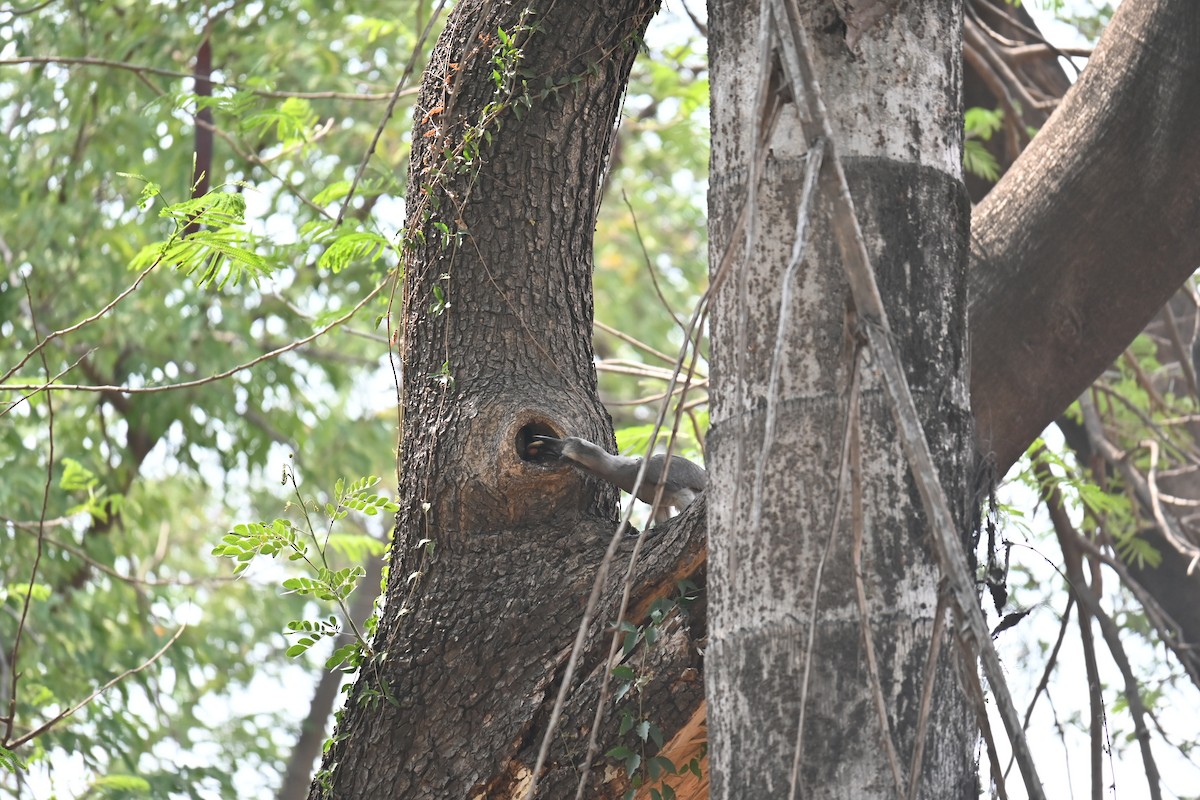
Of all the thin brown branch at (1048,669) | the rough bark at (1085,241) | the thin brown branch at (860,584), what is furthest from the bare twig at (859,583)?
the rough bark at (1085,241)

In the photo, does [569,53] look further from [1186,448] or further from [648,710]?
[1186,448]

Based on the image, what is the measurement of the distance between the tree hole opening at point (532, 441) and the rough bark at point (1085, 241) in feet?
2.73

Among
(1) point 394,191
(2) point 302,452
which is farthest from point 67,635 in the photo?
(1) point 394,191

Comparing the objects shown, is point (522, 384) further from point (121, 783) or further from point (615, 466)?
point (121, 783)

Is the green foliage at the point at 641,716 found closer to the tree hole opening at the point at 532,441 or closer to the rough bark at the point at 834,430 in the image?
the tree hole opening at the point at 532,441

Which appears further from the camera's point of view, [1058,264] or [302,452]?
[302,452]

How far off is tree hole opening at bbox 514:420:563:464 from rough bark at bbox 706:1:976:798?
957 mm

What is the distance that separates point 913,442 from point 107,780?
4.45 meters

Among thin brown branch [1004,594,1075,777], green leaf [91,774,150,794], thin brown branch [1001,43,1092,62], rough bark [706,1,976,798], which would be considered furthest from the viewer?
green leaf [91,774,150,794]

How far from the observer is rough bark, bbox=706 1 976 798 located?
43.0 inches

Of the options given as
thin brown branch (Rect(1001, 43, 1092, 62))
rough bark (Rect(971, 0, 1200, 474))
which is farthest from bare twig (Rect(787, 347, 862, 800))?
thin brown branch (Rect(1001, 43, 1092, 62))

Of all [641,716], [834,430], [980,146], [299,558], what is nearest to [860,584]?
[834,430]

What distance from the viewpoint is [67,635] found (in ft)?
19.6

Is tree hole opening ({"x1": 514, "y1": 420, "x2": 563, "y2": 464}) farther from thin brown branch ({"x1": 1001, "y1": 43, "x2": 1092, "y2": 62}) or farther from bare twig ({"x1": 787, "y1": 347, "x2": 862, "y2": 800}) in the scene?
thin brown branch ({"x1": 1001, "y1": 43, "x2": 1092, "y2": 62})
